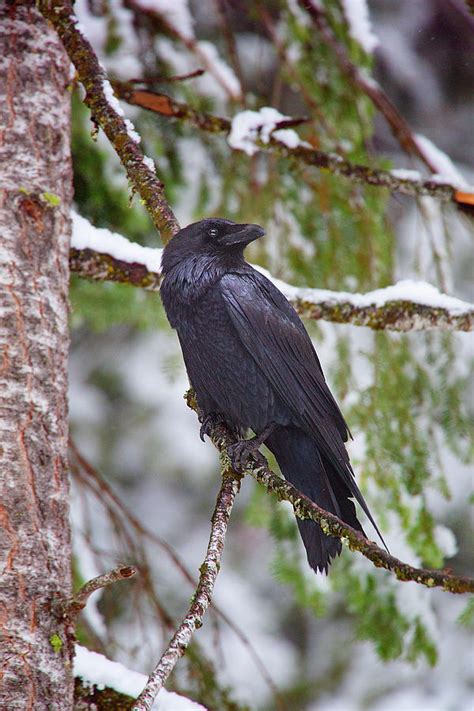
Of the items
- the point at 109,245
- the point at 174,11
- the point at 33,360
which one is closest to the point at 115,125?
the point at 109,245

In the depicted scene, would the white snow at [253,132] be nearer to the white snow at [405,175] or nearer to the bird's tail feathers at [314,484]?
the white snow at [405,175]

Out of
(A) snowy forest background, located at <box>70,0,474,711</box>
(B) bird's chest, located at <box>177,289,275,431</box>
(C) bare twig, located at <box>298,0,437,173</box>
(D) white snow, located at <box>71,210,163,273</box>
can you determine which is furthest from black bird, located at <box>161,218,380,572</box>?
(C) bare twig, located at <box>298,0,437,173</box>

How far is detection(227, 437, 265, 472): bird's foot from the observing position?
Result: 258cm

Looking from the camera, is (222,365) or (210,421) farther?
(210,421)

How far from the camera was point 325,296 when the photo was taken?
10.4 feet

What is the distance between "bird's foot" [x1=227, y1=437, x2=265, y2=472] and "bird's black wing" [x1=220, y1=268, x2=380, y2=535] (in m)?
0.19

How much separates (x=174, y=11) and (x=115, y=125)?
175 centimetres

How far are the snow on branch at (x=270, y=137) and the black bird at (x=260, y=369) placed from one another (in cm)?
50

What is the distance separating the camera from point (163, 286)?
3.04 metres

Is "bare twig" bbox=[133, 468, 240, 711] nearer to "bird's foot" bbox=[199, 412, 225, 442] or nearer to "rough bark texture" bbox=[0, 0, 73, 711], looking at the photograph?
"rough bark texture" bbox=[0, 0, 73, 711]

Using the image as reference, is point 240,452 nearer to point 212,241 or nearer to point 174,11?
point 212,241

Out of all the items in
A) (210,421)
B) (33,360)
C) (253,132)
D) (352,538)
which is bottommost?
(352,538)

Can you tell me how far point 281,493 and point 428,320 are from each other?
3.85 ft

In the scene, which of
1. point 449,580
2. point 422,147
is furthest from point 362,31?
point 449,580
